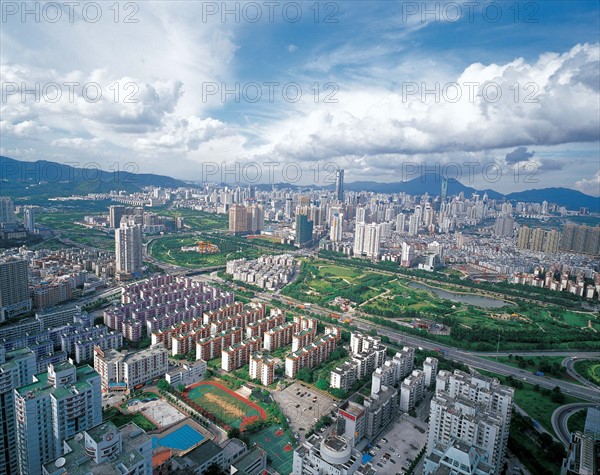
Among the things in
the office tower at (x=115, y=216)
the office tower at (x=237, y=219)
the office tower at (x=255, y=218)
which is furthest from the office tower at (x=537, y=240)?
the office tower at (x=115, y=216)

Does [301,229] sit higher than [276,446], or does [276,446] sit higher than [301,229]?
[301,229]

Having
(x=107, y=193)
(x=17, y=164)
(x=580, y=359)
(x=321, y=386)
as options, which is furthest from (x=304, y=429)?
(x=17, y=164)

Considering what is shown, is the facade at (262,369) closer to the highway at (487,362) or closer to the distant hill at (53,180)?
the highway at (487,362)

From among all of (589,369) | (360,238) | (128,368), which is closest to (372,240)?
(360,238)

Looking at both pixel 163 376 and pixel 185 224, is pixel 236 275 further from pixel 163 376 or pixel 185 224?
pixel 185 224

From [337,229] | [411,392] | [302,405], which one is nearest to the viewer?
[411,392]

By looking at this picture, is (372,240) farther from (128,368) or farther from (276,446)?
(276,446)

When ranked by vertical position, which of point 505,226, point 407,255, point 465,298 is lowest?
point 465,298
